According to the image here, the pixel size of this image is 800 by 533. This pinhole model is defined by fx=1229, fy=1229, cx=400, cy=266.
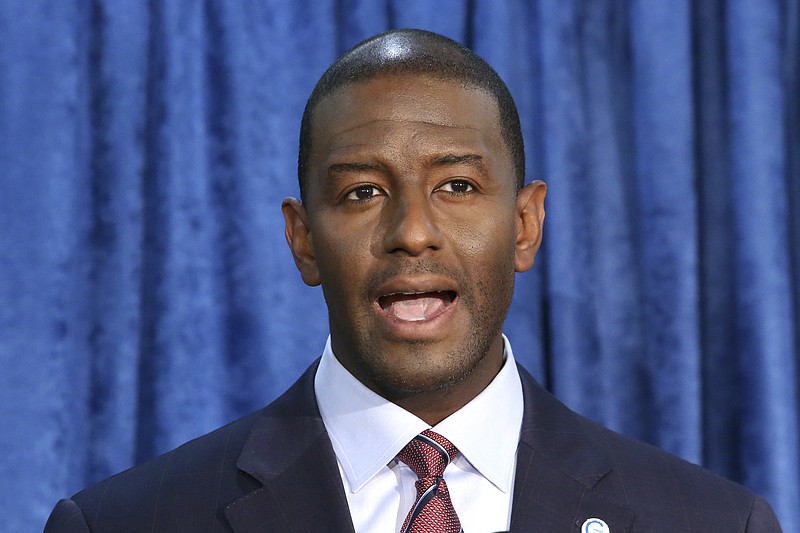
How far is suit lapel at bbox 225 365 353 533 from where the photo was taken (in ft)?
4.72

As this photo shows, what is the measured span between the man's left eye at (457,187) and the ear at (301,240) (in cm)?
20

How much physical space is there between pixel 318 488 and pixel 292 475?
0.04 m

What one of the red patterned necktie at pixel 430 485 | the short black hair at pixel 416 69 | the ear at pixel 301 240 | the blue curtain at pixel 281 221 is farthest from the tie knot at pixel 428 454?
the blue curtain at pixel 281 221

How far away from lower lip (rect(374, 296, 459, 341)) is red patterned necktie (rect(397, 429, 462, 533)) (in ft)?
0.45

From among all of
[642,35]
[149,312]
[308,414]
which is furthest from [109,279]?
[642,35]

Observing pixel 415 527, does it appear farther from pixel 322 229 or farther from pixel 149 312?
pixel 149 312

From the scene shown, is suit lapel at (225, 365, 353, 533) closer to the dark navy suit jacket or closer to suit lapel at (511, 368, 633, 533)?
the dark navy suit jacket

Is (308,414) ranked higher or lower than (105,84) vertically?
lower

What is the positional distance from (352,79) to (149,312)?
80 cm

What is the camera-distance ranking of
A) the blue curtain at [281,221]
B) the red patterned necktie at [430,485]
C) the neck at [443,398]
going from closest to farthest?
the red patterned necktie at [430,485] → the neck at [443,398] → the blue curtain at [281,221]

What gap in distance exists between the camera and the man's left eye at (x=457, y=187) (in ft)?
4.88

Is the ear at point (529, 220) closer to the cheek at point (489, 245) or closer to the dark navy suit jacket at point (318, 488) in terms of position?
the cheek at point (489, 245)

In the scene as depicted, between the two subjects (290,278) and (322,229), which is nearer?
(322,229)

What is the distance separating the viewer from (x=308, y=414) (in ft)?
5.13
